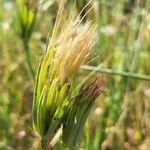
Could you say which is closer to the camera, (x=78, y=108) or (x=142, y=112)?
(x=78, y=108)

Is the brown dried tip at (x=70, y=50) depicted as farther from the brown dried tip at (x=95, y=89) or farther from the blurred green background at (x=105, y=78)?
the blurred green background at (x=105, y=78)

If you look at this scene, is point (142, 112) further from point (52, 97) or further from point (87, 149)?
point (52, 97)

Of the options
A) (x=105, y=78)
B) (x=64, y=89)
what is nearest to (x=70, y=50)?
(x=64, y=89)

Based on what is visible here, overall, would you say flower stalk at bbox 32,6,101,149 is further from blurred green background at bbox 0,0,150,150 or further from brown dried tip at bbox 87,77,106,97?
blurred green background at bbox 0,0,150,150

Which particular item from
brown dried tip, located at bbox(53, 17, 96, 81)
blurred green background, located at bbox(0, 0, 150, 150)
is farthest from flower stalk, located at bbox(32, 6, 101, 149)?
blurred green background, located at bbox(0, 0, 150, 150)

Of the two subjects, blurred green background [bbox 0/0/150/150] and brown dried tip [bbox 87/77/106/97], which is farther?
blurred green background [bbox 0/0/150/150]

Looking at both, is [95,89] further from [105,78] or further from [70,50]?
[105,78]

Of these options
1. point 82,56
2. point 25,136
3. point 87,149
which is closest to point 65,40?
point 82,56

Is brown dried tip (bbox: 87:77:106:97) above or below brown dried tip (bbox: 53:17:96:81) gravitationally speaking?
below
